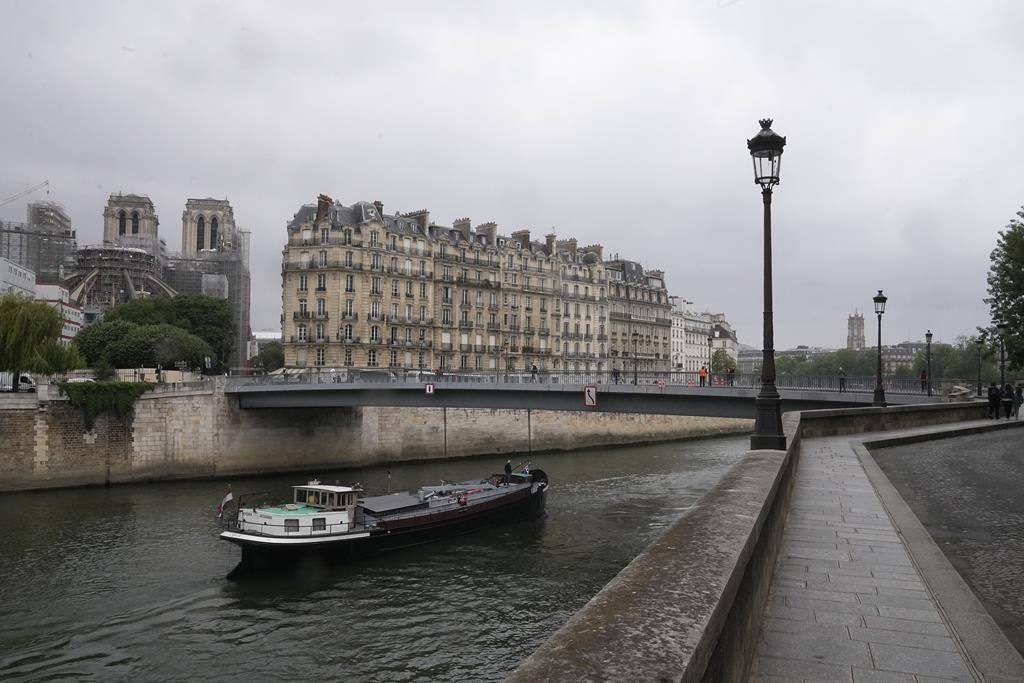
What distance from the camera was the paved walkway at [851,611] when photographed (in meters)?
5.36

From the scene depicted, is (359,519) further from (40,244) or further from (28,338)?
(40,244)

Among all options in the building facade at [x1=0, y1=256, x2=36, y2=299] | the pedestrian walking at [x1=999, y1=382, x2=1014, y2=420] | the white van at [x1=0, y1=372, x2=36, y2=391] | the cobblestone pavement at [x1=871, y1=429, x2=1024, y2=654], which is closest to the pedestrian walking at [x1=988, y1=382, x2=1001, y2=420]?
the pedestrian walking at [x1=999, y1=382, x2=1014, y2=420]

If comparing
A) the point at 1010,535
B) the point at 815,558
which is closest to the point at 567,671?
the point at 815,558

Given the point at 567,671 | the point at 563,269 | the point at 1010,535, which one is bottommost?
the point at 1010,535

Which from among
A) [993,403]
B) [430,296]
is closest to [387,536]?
[993,403]

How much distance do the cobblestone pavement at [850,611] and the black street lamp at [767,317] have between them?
2.75 meters

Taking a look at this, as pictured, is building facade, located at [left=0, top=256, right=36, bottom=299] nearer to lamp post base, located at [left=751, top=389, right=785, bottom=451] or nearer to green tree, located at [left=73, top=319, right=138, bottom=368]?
green tree, located at [left=73, top=319, right=138, bottom=368]

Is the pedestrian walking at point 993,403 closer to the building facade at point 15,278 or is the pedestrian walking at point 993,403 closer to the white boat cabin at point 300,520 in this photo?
the white boat cabin at point 300,520

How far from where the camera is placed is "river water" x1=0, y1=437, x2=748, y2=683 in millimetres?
15641

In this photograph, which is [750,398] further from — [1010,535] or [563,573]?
[1010,535]

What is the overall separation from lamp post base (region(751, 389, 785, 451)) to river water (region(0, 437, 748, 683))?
6116 mm

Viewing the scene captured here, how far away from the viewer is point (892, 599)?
22.6 feet

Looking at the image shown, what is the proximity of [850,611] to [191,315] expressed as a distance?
271 ft

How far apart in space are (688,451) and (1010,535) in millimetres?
47292
